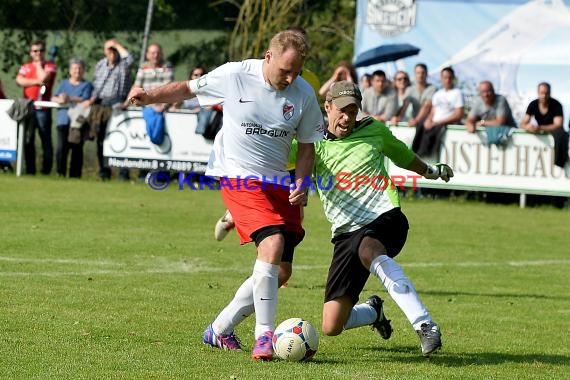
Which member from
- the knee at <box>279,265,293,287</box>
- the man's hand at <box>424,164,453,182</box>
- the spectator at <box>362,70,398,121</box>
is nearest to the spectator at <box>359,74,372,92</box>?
the spectator at <box>362,70,398,121</box>

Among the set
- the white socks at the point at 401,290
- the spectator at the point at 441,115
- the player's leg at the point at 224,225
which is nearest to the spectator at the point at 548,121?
the spectator at the point at 441,115

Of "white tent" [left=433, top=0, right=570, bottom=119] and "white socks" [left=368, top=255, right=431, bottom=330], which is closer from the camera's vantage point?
"white socks" [left=368, top=255, right=431, bottom=330]

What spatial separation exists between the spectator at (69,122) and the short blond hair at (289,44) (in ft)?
42.9

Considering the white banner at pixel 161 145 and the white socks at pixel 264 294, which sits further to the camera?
the white banner at pixel 161 145

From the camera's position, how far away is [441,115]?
19547mm

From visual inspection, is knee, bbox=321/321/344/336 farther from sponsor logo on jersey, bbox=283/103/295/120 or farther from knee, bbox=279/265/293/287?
sponsor logo on jersey, bbox=283/103/295/120

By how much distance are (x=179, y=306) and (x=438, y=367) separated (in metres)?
2.65

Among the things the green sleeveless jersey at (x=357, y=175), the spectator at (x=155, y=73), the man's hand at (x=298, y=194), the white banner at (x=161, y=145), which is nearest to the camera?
the man's hand at (x=298, y=194)

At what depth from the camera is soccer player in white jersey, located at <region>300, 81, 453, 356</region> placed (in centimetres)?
770

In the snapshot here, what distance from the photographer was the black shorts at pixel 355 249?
771 cm

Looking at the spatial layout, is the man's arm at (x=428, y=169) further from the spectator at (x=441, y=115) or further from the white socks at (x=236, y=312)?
the spectator at (x=441, y=115)

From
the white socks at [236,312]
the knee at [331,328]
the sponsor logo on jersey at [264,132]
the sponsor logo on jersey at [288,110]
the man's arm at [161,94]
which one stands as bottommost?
the knee at [331,328]

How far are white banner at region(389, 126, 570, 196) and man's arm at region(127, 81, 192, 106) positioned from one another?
11560 mm

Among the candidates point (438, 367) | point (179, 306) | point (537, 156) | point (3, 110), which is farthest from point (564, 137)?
point (438, 367)
